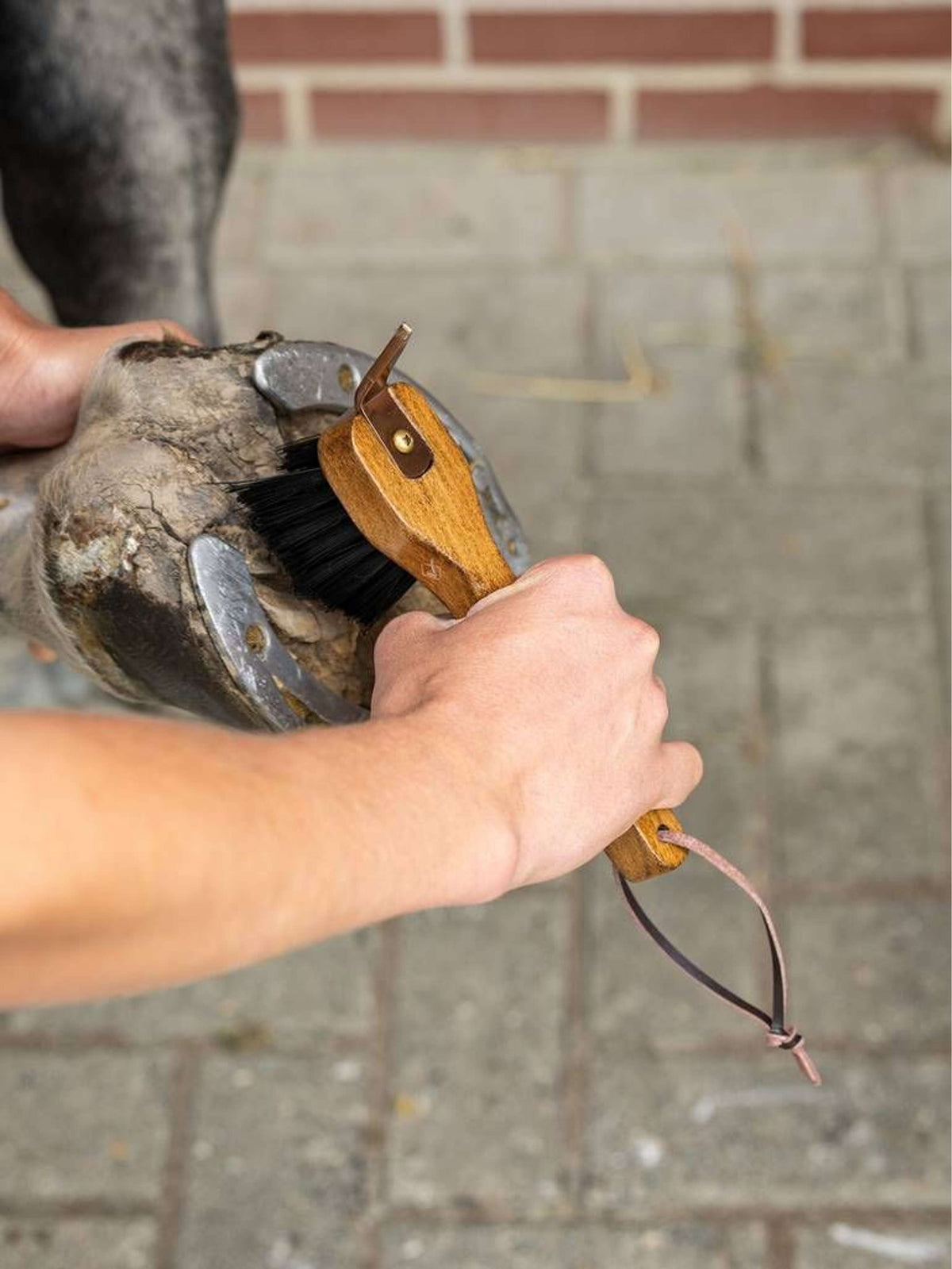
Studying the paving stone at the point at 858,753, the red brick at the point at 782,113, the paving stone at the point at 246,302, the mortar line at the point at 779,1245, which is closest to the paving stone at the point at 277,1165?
the mortar line at the point at 779,1245

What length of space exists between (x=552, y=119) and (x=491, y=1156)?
1.63 m

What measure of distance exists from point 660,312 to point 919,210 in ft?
1.43

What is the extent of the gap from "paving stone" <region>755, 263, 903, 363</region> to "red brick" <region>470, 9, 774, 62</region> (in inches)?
13.8

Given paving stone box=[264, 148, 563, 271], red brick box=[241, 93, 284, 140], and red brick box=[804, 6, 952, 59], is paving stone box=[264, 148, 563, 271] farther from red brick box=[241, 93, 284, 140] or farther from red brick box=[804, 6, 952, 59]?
red brick box=[804, 6, 952, 59]

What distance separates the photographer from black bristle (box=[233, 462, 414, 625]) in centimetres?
112

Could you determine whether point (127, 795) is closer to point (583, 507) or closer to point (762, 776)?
point (762, 776)

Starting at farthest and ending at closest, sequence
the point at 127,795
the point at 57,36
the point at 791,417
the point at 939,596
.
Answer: the point at 791,417 → the point at 939,596 → the point at 57,36 → the point at 127,795

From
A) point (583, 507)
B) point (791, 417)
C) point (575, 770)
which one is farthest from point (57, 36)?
point (791, 417)

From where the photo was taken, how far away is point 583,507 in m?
2.36

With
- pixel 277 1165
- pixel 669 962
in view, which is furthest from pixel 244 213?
pixel 277 1165

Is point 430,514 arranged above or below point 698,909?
above

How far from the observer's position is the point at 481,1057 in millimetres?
1923

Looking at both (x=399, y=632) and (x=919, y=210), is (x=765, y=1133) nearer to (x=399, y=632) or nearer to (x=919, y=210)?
(x=399, y=632)

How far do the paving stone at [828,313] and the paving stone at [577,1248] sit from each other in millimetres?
1206
